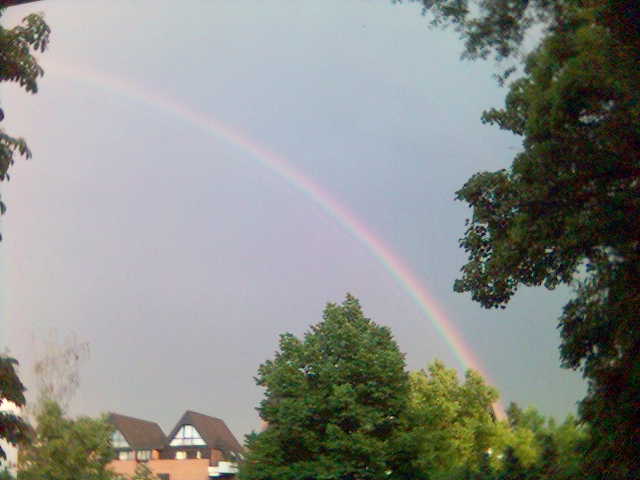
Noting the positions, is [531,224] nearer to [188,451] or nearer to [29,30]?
[29,30]

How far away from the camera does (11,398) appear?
306 inches

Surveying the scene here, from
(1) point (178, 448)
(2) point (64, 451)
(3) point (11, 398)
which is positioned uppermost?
(1) point (178, 448)

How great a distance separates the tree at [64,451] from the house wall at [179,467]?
24868 millimetres

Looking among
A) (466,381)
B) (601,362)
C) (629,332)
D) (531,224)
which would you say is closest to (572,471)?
(601,362)

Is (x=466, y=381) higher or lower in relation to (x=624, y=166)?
higher

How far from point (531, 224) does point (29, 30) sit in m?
6.17

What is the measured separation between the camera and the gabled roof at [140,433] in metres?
49.4

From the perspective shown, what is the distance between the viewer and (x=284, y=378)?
1212 inches

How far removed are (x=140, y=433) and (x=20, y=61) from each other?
45613 millimetres

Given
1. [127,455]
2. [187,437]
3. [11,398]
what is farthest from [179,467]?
[11,398]

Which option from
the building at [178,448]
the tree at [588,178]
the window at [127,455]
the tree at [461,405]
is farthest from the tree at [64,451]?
the window at [127,455]

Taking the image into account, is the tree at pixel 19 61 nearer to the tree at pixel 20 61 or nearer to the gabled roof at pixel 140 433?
the tree at pixel 20 61

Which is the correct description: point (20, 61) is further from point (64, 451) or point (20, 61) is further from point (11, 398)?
point (64, 451)

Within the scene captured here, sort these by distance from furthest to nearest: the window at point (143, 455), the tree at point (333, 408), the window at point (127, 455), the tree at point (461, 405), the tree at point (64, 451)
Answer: the window at point (143, 455) → the window at point (127, 455) → the tree at point (461, 405) → the tree at point (333, 408) → the tree at point (64, 451)
